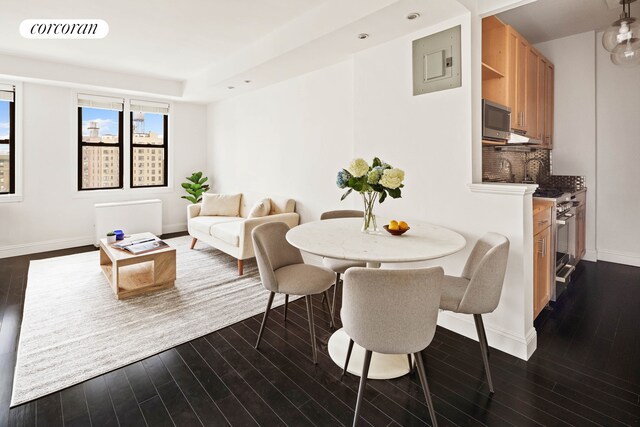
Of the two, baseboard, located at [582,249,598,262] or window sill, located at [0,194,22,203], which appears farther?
window sill, located at [0,194,22,203]

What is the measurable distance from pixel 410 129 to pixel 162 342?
2624 mm

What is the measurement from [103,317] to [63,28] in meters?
3.02

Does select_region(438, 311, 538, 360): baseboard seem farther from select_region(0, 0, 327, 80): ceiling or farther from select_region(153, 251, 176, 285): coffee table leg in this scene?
select_region(0, 0, 327, 80): ceiling

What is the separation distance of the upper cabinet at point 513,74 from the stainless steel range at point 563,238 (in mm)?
813

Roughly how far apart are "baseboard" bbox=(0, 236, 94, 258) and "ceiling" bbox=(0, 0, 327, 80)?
2.63m

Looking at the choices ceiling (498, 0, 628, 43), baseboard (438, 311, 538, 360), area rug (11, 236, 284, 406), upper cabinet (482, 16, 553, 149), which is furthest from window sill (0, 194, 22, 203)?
ceiling (498, 0, 628, 43)

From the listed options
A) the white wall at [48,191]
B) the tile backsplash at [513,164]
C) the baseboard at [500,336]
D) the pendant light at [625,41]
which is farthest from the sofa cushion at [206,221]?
the pendant light at [625,41]

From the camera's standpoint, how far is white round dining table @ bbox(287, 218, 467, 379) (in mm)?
1814

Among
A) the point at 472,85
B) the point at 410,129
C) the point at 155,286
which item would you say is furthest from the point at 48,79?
the point at 472,85

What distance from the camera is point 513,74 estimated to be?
3.13m

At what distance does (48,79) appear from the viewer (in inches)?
182

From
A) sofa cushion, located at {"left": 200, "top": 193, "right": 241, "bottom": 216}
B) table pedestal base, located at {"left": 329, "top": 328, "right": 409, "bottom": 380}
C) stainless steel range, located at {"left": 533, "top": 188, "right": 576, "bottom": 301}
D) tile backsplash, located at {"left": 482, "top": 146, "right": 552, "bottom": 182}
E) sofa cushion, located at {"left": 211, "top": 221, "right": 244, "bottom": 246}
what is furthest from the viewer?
sofa cushion, located at {"left": 200, "top": 193, "right": 241, "bottom": 216}

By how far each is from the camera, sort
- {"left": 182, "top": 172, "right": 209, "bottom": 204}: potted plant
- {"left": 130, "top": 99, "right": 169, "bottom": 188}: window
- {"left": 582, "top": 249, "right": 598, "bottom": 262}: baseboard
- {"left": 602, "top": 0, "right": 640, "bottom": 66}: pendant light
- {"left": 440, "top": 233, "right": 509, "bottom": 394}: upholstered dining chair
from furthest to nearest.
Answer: {"left": 182, "top": 172, "right": 209, "bottom": 204}: potted plant, {"left": 130, "top": 99, "right": 169, "bottom": 188}: window, {"left": 582, "top": 249, "right": 598, "bottom": 262}: baseboard, {"left": 602, "top": 0, "right": 640, "bottom": 66}: pendant light, {"left": 440, "top": 233, "right": 509, "bottom": 394}: upholstered dining chair

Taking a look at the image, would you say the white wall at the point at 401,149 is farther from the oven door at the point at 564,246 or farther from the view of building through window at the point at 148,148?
the view of building through window at the point at 148,148
